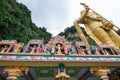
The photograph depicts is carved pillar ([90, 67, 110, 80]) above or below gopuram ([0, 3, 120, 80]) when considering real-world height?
below

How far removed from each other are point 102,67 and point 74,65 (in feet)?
3.45

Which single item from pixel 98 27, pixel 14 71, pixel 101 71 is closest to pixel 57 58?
pixel 14 71

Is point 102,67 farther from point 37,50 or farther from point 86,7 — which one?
point 86,7

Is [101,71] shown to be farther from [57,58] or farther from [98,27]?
[98,27]

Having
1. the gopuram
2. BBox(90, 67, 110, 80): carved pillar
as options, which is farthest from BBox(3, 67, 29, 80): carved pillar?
BBox(90, 67, 110, 80): carved pillar

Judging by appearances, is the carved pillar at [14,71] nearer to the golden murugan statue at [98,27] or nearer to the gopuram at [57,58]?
the gopuram at [57,58]

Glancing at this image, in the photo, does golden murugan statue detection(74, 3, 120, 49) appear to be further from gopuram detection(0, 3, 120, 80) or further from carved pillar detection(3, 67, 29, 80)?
carved pillar detection(3, 67, 29, 80)

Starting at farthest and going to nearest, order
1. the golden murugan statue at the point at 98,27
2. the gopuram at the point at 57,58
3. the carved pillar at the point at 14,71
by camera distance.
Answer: the golden murugan statue at the point at 98,27
the gopuram at the point at 57,58
the carved pillar at the point at 14,71

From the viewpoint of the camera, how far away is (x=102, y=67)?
7.12 metres

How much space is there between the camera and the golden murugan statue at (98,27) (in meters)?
10.0

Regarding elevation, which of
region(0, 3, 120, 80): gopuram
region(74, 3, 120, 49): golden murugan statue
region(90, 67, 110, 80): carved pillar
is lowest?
region(90, 67, 110, 80): carved pillar

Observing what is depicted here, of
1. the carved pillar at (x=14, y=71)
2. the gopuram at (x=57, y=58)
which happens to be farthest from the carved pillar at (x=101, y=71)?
the carved pillar at (x=14, y=71)

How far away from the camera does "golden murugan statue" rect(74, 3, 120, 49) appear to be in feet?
32.8

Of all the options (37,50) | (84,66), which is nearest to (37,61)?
Answer: (37,50)
